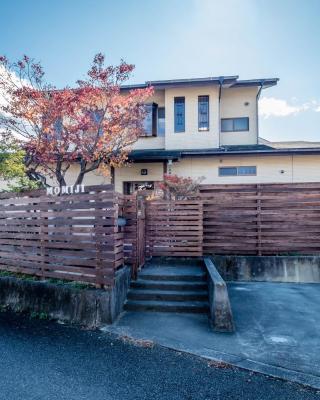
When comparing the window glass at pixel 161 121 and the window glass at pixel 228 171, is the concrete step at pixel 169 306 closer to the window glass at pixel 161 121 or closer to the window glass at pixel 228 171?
the window glass at pixel 228 171

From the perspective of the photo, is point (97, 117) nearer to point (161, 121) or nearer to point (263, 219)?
point (161, 121)

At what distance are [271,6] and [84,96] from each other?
7403 millimetres

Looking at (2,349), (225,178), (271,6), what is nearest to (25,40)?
(271,6)

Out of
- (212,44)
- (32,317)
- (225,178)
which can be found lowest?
(32,317)

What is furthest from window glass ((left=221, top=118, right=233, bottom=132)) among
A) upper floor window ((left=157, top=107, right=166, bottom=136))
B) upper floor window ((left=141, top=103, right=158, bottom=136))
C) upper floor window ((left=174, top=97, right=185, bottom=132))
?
upper floor window ((left=141, top=103, right=158, bottom=136))

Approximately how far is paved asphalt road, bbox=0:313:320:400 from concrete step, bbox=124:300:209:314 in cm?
129

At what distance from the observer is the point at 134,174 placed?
15.1 m

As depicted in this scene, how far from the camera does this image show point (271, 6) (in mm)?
10219

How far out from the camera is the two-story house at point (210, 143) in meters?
14.0

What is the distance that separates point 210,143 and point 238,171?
2122 millimetres

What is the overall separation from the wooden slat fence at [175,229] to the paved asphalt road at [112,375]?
383cm

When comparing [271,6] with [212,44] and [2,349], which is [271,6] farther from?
[2,349]

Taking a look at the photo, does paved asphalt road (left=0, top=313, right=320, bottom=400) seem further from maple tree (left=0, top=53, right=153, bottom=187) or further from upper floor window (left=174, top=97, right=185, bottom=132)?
upper floor window (left=174, top=97, right=185, bottom=132)

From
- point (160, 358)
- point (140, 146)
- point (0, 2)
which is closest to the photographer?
point (160, 358)
